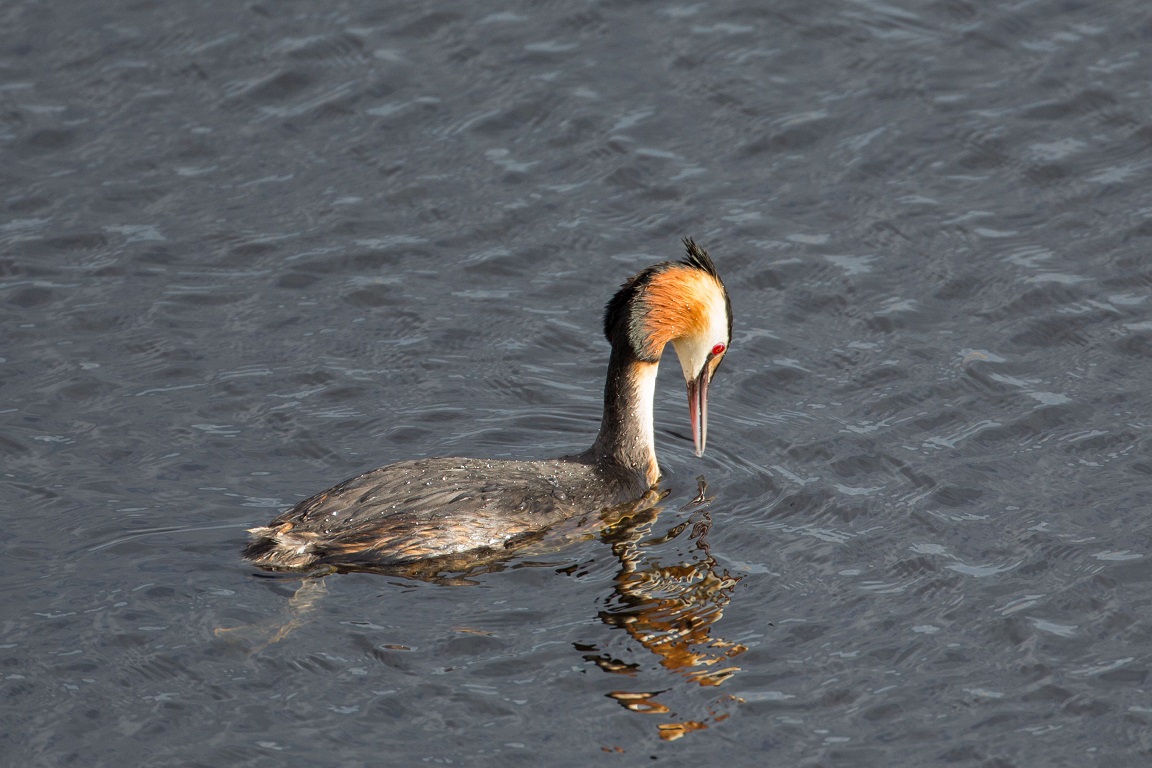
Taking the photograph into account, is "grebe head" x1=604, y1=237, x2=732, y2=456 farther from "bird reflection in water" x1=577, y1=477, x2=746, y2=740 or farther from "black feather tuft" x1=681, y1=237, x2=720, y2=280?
"bird reflection in water" x1=577, y1=477, x2=746, y2=740

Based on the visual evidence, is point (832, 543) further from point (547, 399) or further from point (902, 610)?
point (547, 399)

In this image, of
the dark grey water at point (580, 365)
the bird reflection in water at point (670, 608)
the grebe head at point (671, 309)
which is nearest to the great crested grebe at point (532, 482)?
the grebe head at point (671, 309)

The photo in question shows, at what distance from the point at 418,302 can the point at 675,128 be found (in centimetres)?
286

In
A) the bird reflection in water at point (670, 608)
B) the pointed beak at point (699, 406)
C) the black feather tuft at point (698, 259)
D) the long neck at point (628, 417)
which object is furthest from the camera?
the pointed beak at point (699, 406)

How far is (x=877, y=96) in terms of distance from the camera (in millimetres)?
13289

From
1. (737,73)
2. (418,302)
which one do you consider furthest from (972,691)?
(737,73)

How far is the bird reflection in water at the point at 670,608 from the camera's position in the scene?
7.87 m

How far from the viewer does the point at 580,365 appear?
10898 mm

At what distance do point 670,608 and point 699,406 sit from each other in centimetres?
182

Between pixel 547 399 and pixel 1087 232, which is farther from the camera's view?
pixel 1087 232

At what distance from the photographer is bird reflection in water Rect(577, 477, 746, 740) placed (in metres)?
7.87

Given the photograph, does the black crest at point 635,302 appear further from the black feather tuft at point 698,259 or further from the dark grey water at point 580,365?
the dark grey water at point 580,365

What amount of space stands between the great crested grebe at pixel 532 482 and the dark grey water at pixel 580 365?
224 mm

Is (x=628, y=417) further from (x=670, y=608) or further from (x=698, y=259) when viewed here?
(x=670, y=608)
